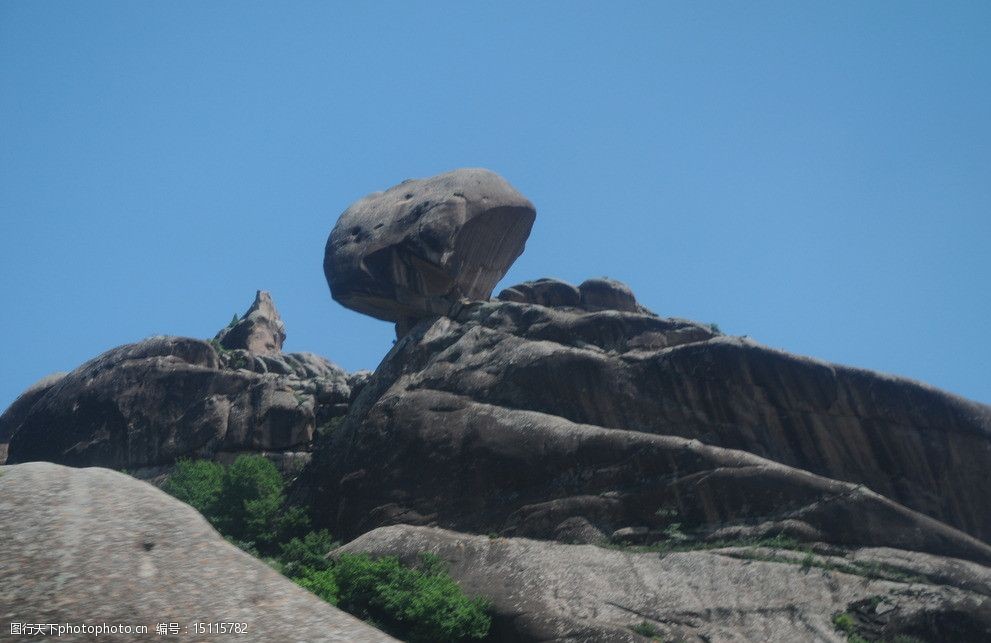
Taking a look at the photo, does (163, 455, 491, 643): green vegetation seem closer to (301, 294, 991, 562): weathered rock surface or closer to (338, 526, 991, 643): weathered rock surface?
(338, 526, 991, 643): weathered rock surface

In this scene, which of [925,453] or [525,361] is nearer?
[925,453]

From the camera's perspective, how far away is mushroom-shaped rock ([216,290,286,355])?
2721 inches

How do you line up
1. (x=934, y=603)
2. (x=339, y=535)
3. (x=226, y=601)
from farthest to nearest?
(x=339, y=535)
(x=934, y=603)
(x=226, y=601)

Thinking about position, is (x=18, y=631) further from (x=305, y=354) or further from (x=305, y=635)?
(x=305, y=354)

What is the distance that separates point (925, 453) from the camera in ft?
138

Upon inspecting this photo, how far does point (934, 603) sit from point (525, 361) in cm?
1870

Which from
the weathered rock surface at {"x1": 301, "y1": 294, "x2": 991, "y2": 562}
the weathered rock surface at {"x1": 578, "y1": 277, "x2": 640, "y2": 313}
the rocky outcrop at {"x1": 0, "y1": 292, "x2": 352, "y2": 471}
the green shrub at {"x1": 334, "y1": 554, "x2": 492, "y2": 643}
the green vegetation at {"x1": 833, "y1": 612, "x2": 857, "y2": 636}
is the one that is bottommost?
the green vegetation at {"x1": 833, "y1": 612, "x2": 857, "y2": 636}

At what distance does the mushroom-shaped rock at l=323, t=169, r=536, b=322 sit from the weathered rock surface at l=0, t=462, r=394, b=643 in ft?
105

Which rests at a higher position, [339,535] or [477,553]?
[339,535]

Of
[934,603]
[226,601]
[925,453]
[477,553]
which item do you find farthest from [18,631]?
[925,453]

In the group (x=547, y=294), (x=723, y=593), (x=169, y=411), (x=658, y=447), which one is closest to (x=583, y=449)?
(x=658, y=447)

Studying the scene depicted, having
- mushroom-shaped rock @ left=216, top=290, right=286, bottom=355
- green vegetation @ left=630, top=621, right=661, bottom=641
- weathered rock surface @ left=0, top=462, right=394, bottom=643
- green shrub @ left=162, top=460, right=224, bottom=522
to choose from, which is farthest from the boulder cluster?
weathered rock surface @ left=0, top=462, right=394, bottom=643

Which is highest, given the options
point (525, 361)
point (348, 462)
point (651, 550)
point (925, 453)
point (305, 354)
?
point (305, 354)

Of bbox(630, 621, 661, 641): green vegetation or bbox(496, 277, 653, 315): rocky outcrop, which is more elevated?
bbox(496, 277, 653, 315): rocky outcrop
